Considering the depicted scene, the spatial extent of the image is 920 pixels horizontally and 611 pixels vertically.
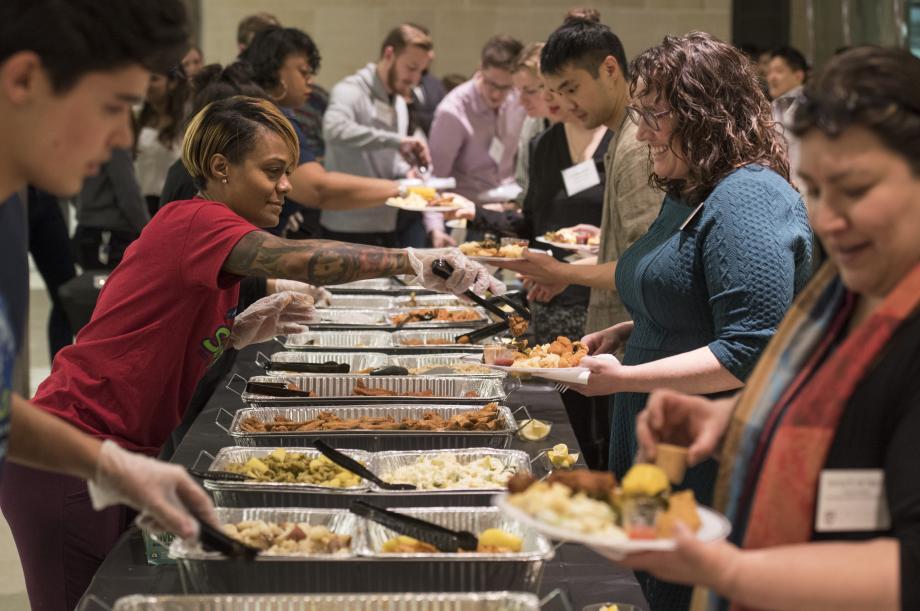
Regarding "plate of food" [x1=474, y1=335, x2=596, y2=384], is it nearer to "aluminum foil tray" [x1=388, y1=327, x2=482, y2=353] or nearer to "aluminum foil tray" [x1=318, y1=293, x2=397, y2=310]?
"aluminum foil tray" [x1=388, y1=327, x2=482, y2=353]

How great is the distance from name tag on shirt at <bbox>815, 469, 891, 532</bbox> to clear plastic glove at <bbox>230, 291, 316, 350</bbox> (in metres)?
1.72

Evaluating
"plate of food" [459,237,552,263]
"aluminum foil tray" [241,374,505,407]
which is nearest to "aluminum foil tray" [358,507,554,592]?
"aluminum foil tray" [241,374,505,407]

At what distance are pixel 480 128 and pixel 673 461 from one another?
481 centimetres

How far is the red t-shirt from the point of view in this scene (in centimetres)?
214

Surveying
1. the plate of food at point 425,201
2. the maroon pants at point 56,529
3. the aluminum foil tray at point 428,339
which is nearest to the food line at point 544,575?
the maroon pants at point 56,529

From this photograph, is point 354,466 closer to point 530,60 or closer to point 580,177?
point 580,177

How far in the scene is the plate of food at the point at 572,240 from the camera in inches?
143

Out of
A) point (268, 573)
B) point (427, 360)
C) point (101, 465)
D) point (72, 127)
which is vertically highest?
point (72, 127)

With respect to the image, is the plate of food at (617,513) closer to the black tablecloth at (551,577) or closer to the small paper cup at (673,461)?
the small paper cup at (673,461)

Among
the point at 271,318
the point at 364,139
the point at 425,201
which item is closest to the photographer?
the point at 271,318

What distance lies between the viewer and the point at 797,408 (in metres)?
1.17

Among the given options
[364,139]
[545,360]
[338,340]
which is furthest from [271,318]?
[364,139]

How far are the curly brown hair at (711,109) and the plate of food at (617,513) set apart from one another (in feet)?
3.42

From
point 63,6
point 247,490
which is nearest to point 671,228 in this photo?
point 247,490
